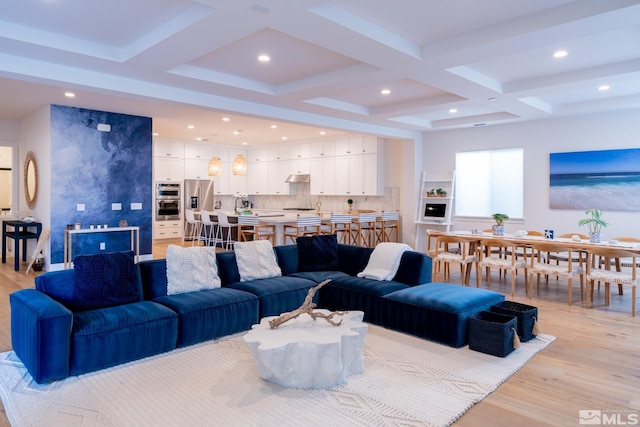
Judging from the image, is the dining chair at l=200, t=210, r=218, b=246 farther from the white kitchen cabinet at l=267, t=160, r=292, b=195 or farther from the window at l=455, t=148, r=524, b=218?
the window at l=455, t=148, r=524, b=218

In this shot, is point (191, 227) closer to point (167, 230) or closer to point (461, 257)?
point (167, 230)

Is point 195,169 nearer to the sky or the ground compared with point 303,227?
nearer to the sky

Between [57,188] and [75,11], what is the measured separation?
13.7ft

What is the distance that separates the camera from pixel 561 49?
14.4 feet

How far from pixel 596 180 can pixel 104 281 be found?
735 cm

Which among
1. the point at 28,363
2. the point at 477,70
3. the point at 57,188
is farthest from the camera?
the point at 57,188

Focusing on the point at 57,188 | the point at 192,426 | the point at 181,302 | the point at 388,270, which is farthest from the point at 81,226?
the point at 192,426

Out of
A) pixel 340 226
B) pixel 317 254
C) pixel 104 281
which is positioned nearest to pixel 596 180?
pixel 340 226

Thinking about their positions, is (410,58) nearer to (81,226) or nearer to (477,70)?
(477,70)

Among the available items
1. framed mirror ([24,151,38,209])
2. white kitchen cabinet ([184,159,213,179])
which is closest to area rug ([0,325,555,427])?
framed mirror ([24,151,38,209])

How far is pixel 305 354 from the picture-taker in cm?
280

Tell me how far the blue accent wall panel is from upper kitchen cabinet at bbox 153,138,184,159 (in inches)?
114

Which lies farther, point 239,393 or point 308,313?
point 308,313

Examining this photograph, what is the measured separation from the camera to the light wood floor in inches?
104
